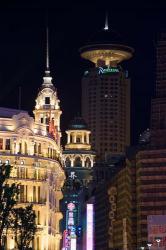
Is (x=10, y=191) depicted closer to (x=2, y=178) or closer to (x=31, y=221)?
(x=2, y=178)

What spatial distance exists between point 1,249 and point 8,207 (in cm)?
682

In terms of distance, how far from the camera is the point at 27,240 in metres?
162

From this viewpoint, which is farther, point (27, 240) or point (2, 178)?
A: point (27, 240)

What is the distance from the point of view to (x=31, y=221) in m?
158

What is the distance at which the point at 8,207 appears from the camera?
129 meters

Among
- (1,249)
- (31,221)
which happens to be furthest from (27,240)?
(1,249)

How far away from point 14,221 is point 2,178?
2690 centimetres

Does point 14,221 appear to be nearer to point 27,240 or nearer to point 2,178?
point 27,240

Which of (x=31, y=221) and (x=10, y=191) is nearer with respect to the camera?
(x=10, y=191)

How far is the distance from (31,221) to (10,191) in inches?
1150

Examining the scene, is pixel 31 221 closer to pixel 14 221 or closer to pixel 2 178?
pixel 14 221

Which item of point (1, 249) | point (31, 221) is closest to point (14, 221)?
point (31, 221)

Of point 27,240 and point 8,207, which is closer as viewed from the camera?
point 8,207

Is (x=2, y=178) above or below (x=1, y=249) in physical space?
above
